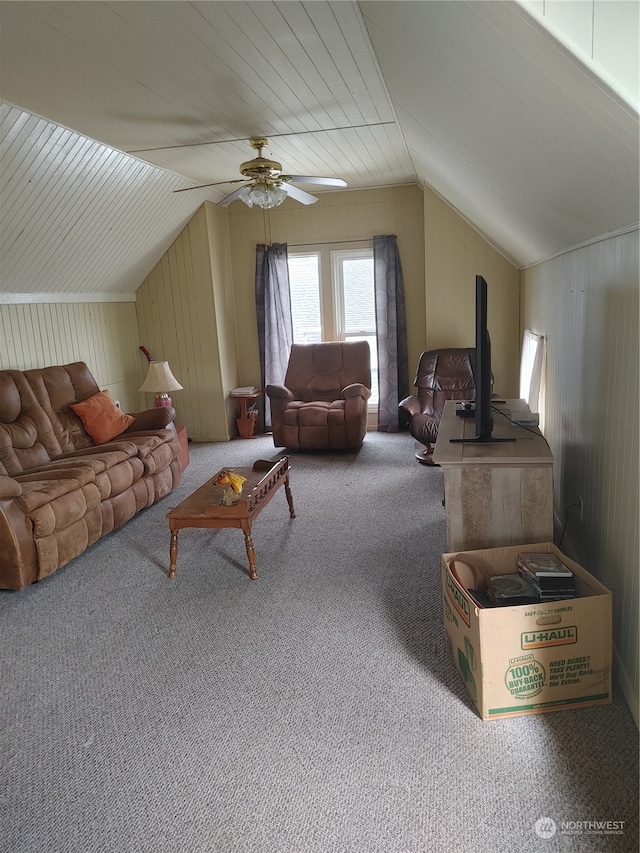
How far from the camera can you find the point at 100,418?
4.50 metres

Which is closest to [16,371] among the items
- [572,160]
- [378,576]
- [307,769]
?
[378,576]

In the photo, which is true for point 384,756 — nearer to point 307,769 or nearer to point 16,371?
point 307,769

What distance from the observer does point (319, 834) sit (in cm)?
163

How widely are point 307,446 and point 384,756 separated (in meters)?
Answer: 3.63

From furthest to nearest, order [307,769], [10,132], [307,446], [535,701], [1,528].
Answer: [307,446] → [10,132] → [1,528] → [535,701] → [307,769]

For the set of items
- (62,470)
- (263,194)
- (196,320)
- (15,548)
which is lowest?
(15,548)

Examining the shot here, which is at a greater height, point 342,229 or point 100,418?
point 342,229

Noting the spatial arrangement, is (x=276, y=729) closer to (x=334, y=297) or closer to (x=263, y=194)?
(x=263, y=194)

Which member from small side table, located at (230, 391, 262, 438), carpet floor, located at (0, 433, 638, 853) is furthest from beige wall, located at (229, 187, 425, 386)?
carpet floor, located at (0, 433, 638, 853)

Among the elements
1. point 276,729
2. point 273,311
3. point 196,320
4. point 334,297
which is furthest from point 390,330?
point 276,729

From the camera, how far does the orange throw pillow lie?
446cm

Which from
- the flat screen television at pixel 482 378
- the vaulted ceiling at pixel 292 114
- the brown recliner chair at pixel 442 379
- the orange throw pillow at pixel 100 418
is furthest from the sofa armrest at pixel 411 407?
the orange throw pillow at pixel 100 418

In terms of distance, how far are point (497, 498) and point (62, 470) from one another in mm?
2432

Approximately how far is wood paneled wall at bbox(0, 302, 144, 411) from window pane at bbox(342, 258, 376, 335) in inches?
85.8
